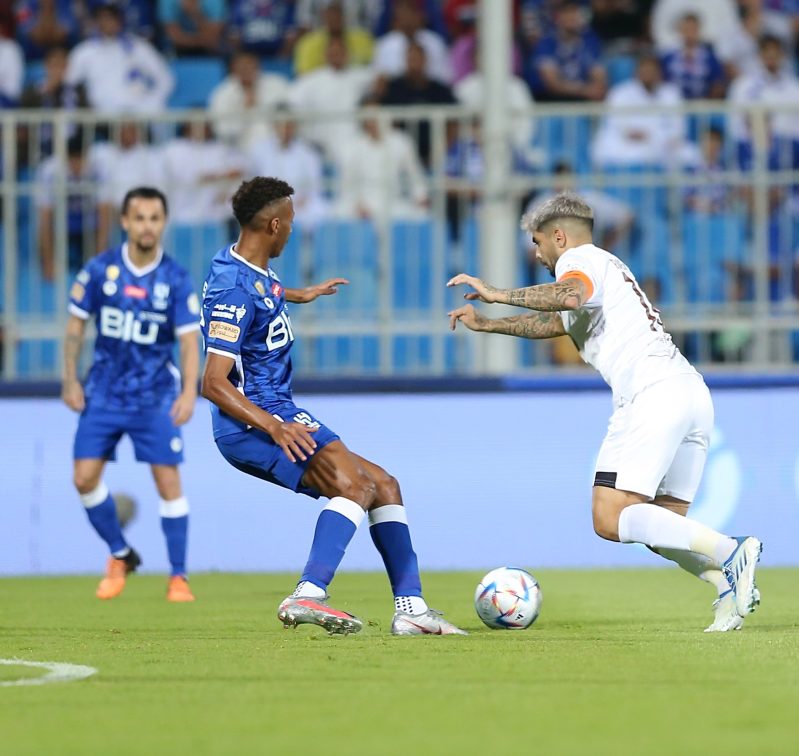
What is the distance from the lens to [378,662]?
604 centimetres

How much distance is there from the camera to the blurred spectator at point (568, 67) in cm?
1492

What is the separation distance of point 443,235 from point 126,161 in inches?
89.9

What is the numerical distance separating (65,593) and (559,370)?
12.6 ft

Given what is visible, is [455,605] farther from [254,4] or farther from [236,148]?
[254,4]

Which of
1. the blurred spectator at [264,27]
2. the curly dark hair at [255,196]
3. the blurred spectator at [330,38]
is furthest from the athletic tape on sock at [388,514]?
the blurred spectator at [264,27]

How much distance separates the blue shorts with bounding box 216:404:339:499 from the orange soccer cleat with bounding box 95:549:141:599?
8.90ft

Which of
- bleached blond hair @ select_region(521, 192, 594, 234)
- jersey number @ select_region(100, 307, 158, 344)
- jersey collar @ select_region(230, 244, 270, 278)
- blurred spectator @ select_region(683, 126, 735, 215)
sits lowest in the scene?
jersey number @ select_region(100, 307, 158, 344)

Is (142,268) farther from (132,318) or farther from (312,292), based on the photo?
(312,292)

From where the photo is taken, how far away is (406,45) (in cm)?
1495

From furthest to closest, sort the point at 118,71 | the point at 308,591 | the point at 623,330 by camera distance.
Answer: the point at 118,71 < the point at 623,330 < the point at 308,591

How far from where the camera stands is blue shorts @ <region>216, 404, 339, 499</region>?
23.7ft

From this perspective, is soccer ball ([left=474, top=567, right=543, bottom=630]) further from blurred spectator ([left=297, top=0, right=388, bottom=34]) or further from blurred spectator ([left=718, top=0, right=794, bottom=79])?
blurred spectator ([left=297, top=0, right=388, bottom=34])

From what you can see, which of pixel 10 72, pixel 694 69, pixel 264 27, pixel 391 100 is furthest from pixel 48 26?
pixel 694 69

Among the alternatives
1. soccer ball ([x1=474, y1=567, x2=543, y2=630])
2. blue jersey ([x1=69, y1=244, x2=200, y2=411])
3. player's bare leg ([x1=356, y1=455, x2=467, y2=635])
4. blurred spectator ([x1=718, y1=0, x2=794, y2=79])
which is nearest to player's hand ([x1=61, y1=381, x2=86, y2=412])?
blue jersey ([x1=69, y1=244, x2=200, y2=411])
